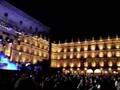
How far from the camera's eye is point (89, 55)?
82.5m

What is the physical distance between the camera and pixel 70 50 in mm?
87188

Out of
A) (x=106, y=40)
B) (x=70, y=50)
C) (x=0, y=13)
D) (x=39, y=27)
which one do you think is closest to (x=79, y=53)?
(x=70, y=50)

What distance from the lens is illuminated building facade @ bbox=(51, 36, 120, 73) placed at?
77.3m

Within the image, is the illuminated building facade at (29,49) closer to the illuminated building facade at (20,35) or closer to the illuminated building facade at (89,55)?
the illuminated building facade at (20,35)

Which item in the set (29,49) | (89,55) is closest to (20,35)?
(29,49)

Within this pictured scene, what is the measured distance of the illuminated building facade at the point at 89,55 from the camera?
77.3 meters

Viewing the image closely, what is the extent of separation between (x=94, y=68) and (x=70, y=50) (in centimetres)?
1301

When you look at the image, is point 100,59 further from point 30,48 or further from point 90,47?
point 30,48

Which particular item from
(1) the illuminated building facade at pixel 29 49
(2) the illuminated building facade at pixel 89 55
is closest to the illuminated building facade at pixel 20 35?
(1) the illuminated building facade at pixel 29 49

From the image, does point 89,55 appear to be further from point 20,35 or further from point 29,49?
point 20,35

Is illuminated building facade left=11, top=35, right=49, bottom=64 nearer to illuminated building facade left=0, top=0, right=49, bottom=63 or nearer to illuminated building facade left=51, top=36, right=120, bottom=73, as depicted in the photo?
illuminated building facade left=0, top=0, right=49, bottom=63

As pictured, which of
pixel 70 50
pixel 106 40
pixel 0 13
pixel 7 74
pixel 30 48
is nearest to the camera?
pixel 7 74

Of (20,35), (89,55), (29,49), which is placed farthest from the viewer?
(89,55)

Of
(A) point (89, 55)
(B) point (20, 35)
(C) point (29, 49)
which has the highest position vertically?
(B) point (20, 35)
